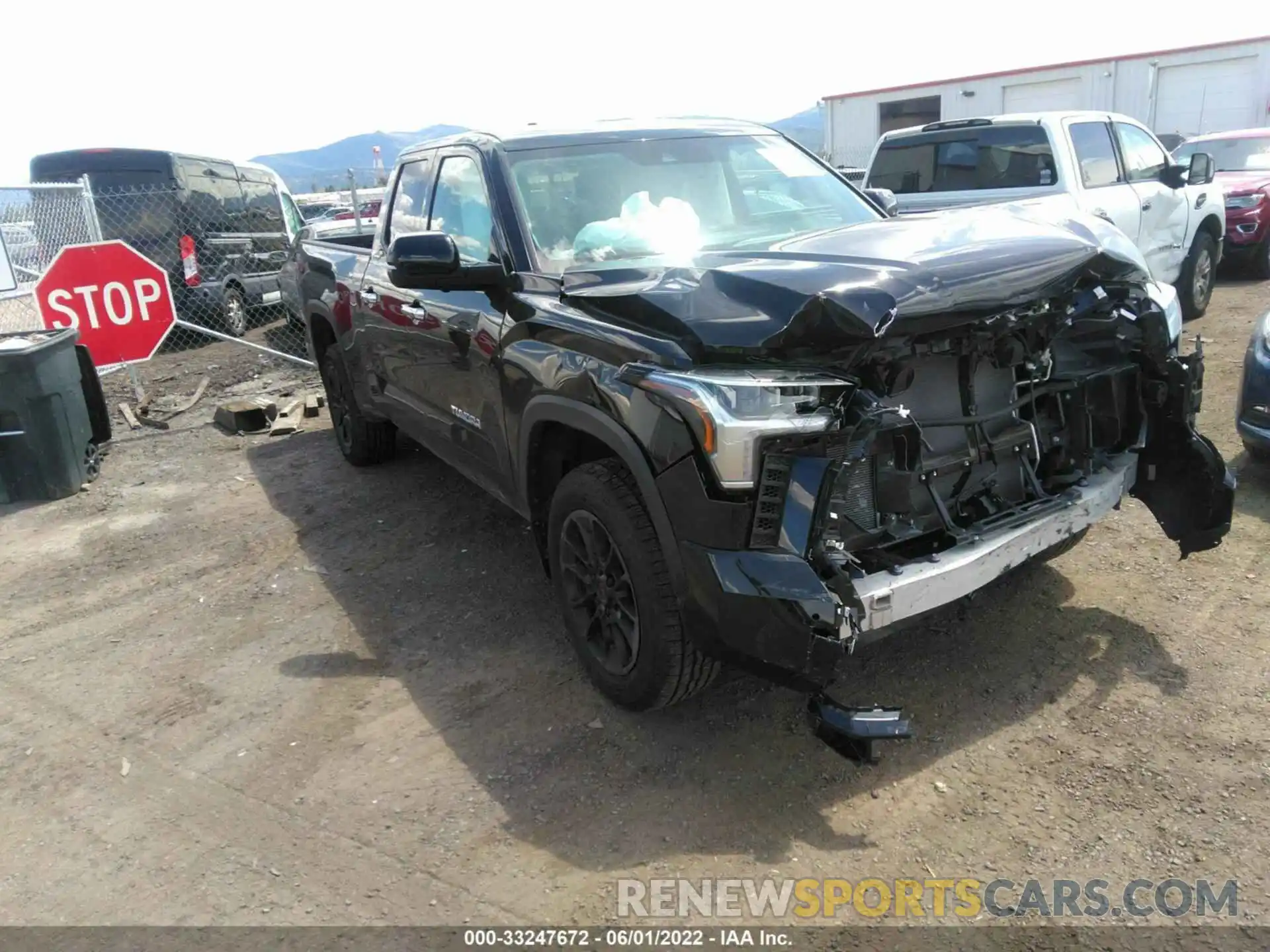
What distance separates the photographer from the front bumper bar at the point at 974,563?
267cm

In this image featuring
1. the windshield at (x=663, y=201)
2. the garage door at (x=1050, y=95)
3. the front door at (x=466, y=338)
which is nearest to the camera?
the windshield at (x=663, y=201)

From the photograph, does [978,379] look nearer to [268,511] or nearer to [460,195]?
[460,195]

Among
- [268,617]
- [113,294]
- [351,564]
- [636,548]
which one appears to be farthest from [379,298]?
[113,294]

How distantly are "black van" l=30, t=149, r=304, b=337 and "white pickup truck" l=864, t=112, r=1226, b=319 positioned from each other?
24.6ft

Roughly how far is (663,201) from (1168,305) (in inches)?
77.4

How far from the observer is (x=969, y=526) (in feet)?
10.3

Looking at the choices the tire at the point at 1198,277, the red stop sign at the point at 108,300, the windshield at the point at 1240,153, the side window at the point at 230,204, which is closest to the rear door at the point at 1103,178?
the tire at the point at 1198,277

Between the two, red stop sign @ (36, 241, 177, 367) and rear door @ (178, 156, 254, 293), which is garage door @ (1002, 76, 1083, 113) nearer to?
rear door @ (178, 156, 254, 293)

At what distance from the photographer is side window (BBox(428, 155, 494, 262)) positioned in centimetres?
398

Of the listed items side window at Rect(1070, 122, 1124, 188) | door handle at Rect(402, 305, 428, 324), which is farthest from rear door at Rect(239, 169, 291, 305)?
side window at Rect(1070, 122, 1124, 188)

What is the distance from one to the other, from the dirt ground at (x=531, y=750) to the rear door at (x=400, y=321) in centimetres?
78

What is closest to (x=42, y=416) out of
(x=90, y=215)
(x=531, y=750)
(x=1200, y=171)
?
(x=90, y=215)

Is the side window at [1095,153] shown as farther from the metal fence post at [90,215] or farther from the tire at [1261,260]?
the metal fence post at [90,215]

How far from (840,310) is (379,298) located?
3.20 m
